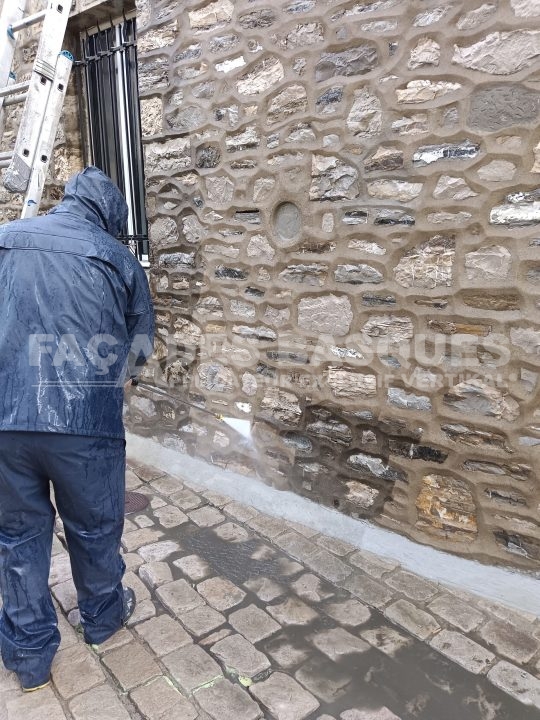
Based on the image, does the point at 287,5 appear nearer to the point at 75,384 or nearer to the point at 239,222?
the point at 239,222

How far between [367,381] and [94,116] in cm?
291

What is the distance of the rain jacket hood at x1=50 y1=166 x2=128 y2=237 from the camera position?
2.04 m

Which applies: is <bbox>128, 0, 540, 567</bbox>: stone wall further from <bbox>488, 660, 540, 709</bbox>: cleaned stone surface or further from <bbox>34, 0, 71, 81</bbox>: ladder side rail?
<bbox>34, 0, 71, 81</bbox>: ladder side rail

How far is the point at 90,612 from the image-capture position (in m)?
2.07

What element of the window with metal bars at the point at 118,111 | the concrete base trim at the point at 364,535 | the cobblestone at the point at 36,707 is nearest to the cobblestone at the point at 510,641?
the concrete base trim at the point at 364,535

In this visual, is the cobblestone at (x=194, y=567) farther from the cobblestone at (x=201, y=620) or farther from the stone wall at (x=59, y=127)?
the stone wall at (x=59, y=127)

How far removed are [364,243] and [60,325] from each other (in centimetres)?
140

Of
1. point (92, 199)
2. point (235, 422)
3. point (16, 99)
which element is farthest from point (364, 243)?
point (16, 99)

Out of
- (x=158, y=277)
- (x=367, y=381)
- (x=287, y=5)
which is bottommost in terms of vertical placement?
(x=367, y=381)

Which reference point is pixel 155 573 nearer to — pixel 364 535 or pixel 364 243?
pixel 364 535

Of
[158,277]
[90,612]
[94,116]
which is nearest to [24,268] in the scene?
[90,612]

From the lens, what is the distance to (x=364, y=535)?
8.96 feet

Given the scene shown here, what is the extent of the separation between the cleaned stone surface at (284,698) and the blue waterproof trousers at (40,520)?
0.73m

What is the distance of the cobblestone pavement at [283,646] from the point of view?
1.82 metres
